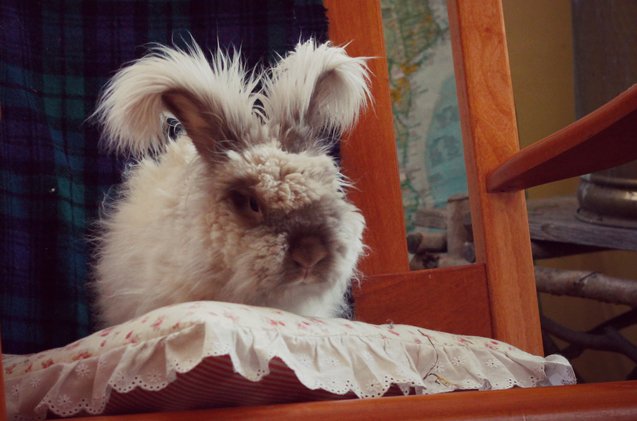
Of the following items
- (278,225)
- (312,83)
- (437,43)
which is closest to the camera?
(278,225)

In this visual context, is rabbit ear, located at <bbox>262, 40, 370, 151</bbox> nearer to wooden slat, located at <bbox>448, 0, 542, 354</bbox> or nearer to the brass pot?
wooden slat, located at <bbox>448, 0, 542, 354</bbox>

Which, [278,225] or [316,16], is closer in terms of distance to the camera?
[278,225]

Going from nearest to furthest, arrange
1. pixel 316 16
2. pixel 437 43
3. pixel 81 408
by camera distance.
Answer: pixel 81 408, pixel 316 16, pixel 437 43

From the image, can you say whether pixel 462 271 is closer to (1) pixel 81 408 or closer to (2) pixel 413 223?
(1) pixel 81 408

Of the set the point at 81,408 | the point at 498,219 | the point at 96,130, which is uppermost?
the point at 96,130

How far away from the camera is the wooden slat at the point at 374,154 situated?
4.60 ft

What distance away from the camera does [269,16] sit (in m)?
1.45

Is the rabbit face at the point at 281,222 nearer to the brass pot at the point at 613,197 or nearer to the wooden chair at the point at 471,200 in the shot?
the wooden chair at the point at 471,200

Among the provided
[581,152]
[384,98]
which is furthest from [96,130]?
[581,152]

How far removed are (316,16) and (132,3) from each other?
318 mm

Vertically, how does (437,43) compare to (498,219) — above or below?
above

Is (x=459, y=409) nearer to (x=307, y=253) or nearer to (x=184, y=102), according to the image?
(x=307, y=253)

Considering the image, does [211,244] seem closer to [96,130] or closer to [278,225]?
[278,225]

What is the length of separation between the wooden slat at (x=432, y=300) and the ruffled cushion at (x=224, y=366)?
1.10 feet
